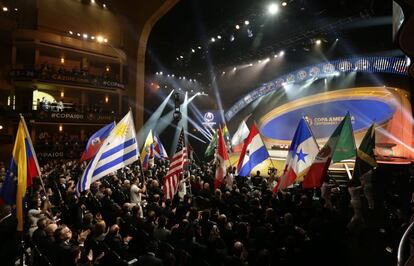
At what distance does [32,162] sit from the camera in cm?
666

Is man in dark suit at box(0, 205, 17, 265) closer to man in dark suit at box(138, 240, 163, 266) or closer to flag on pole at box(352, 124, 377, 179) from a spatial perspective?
man in dark suit at box(138, 240, 163, 266)

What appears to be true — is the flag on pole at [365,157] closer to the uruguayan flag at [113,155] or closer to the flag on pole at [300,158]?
the flag on pole at [300,158]

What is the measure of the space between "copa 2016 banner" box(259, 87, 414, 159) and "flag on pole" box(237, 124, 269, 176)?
26.6 feet

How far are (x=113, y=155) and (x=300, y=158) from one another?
505 cm

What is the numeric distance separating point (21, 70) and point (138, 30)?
34.1 feet

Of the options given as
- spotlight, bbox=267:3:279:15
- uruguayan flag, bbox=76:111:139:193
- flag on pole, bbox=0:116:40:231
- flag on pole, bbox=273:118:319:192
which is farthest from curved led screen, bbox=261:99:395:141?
flag on pole, bbox=0:116:40:231

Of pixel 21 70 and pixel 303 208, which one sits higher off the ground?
pixel 21 70

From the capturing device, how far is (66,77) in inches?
958

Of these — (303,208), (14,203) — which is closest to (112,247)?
(14,203)

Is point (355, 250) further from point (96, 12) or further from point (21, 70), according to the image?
point (96, 12)

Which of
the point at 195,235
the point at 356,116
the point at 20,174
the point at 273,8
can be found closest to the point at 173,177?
the point at 195,235

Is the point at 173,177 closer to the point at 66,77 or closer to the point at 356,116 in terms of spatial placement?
the point at 356,116

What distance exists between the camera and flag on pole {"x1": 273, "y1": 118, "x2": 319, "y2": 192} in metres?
8.12

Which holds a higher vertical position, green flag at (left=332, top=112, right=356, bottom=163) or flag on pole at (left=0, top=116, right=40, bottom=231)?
green flag at (left=332, top=112, right=356, bottom=163)
